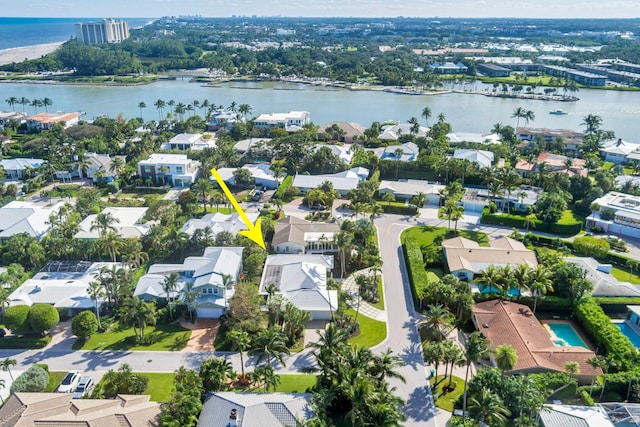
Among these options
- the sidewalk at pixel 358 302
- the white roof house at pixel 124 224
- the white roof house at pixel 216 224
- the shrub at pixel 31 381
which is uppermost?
the white roof house at pixel 216 224

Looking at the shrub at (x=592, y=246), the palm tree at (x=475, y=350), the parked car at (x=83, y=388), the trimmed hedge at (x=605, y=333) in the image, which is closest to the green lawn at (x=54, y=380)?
the parked car at (x=83, y=388)

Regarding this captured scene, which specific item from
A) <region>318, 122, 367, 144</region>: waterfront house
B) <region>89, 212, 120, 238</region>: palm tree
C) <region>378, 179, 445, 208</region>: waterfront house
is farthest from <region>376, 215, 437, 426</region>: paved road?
<region>318, 122, 367, 144</region>: waterfront house

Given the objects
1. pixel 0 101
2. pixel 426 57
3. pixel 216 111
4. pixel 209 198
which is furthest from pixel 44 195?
pixel 426 57

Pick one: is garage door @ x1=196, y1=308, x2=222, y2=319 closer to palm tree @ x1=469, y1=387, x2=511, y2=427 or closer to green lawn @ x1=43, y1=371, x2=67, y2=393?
green lawn @ x1=43, y1=371, x2=67, y2=393

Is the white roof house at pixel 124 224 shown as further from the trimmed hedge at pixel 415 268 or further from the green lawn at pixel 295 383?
the trimmed hedge at pixel 415 268

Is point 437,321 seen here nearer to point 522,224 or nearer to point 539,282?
point 539,282

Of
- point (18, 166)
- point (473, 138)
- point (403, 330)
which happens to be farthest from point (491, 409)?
point (18, 166)
